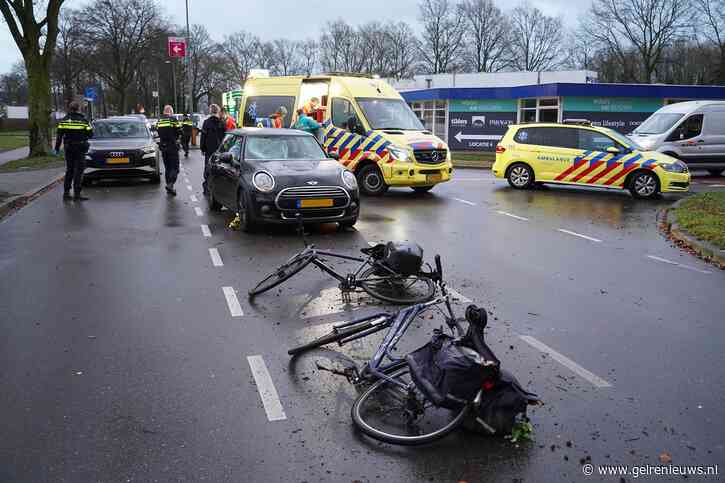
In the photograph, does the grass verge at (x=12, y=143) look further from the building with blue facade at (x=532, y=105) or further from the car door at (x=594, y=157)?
the car door at (x=594, y=157)

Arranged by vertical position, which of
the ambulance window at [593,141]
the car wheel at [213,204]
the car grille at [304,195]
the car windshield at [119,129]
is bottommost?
the car wheel at [213,204]

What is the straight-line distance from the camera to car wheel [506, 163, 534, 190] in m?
17.6

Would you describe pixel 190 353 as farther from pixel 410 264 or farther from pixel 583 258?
pixel 583 258

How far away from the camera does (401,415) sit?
4094 mm

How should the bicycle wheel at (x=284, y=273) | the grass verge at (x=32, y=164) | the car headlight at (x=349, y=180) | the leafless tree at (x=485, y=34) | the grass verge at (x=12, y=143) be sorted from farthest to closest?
the leafless tree at (x=485, y=34) < the grass verge at (x=12, y=143) < the grass verge at (x=32, y=164) < the car headlight at (x=349, y=180) < the bicycle wheel at (x=284, y=273)

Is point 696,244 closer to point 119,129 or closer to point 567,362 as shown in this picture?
point 567,362

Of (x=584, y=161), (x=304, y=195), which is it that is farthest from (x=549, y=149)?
(x=304, y=195)

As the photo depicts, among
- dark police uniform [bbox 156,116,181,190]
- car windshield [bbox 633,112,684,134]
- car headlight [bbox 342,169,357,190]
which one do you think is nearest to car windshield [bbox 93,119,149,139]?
dark police uniform [bbox 156,116,181,190]

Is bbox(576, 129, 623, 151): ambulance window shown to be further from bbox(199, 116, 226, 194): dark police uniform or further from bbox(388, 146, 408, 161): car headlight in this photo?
bbox(199, 116, 226, 194): dark police uniform

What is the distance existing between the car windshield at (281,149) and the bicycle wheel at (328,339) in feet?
21.2

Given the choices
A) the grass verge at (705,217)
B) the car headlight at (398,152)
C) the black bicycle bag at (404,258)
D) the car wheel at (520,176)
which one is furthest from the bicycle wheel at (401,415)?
the car wheel at (520,176)

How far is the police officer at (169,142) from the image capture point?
50.2ft

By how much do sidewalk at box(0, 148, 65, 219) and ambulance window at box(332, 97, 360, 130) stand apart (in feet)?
22.9

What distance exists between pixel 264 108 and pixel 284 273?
1263cm
